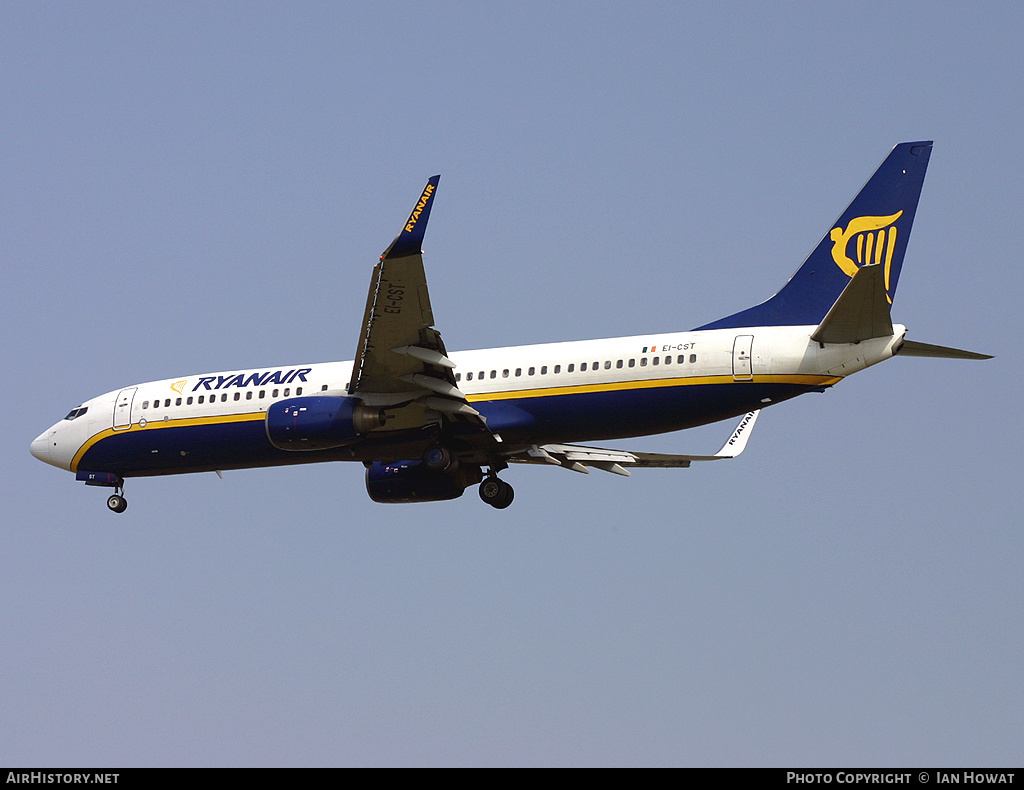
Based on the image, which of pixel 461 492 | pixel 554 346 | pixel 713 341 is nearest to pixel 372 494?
pixel 461 492

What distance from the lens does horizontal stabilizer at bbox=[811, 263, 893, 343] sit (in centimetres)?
2820

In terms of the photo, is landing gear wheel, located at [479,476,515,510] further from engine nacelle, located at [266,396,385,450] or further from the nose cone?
the nose cone

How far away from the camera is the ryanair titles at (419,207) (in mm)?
27656

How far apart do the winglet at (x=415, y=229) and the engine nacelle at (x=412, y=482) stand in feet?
26.6

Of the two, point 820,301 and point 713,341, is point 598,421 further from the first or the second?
point 820,301

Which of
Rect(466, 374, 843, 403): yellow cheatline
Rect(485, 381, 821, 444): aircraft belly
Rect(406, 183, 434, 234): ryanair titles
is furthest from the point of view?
Rect(485, 381, 821, 444): aircraft belly

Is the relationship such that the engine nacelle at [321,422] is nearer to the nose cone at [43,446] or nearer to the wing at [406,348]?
the wing at [406,348]

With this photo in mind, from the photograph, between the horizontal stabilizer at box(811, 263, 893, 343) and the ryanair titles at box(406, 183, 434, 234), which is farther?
the horizontal stabilizer at box(811, 263, 893, 343)

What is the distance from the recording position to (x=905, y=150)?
3169 cm

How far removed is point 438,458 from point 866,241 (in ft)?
36.6

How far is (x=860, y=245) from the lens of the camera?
3198cm

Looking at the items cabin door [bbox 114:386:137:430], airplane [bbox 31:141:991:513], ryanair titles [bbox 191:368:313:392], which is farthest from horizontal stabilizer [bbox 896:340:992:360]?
cabin door [bbox 114:386:137:430]

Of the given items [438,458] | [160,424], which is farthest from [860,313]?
[160,424]
